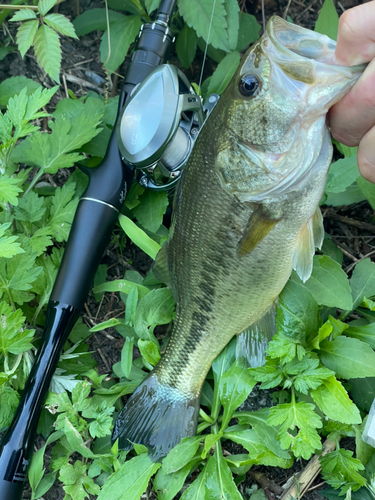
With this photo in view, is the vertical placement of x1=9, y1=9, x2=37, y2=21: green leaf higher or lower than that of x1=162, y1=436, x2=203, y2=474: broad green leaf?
higher

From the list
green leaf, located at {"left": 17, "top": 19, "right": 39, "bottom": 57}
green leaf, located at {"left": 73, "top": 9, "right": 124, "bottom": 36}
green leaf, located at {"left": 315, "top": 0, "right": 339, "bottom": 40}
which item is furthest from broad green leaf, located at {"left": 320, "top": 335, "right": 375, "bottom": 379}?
green leaf, located at {"left": 73, "top": 9, "right": 124, "bottom": 36}

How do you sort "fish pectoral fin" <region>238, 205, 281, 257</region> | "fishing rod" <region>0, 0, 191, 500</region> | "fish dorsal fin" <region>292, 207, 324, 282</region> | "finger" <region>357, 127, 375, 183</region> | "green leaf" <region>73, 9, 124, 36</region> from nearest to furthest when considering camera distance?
1. "finger" <region>357, 127, 375, 183</region>
2. "fish pectoral fin" <region>238, 205, 281, 257</region>
3. "fish dorsal fin" <region>292, 207, 324, 282</region>
4. "fishing rod" <region>0, 0, 191, 500</region>
5. "green leaf" <region>73, 9, 124, 36</region>

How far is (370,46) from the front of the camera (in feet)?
4.46

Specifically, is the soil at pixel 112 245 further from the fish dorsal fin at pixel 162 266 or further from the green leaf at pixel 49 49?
the green leaf at pixel 49 49

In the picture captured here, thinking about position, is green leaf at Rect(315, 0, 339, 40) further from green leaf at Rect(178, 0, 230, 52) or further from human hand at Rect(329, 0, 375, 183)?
human hand at Rect(329, 0, 375, 183)

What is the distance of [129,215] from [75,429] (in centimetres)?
118

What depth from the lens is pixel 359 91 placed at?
140cm

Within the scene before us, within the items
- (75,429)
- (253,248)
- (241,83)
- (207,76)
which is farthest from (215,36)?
(75,429)

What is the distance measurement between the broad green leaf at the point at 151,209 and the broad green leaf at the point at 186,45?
3.00ft

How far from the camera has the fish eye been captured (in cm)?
158

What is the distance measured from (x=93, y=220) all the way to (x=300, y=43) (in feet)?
4.05

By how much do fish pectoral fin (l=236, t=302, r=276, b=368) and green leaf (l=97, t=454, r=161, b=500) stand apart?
0.67 meters

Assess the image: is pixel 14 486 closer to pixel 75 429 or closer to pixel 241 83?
pixel 75 429

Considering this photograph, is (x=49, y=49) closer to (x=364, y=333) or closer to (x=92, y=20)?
(x=92, y=20)
